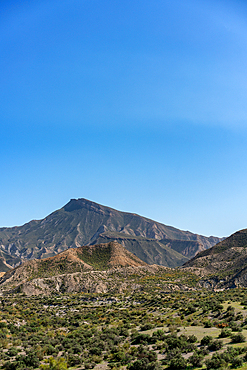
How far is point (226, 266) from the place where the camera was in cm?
11881

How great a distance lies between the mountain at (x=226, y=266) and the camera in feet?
312

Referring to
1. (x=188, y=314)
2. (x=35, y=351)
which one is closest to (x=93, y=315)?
(x=188, y=314)

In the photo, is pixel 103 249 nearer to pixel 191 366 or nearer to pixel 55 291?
pixel 55 291

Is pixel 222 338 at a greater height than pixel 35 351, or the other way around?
pixel 222 338

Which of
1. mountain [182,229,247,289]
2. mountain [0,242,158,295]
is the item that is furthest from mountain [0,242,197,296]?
mountain [182,229,247,289]

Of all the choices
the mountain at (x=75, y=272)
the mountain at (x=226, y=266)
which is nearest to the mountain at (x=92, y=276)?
the mountain at (x=75, y=272)

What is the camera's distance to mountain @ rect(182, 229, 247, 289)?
95188 millimetres

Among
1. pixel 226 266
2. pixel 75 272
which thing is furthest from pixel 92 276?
pixel 226 266

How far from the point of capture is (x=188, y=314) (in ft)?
130

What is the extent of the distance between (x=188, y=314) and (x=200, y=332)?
11.5 meters

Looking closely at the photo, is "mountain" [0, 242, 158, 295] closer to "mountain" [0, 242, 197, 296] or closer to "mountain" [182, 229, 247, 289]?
"mountain" [0, 242, 197, 296]

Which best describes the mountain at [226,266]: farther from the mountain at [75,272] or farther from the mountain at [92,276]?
the mountain at [75,272]

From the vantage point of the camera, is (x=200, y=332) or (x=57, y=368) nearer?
(x=57, y=368)

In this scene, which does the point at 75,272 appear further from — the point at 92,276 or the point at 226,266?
the point at 226,266
